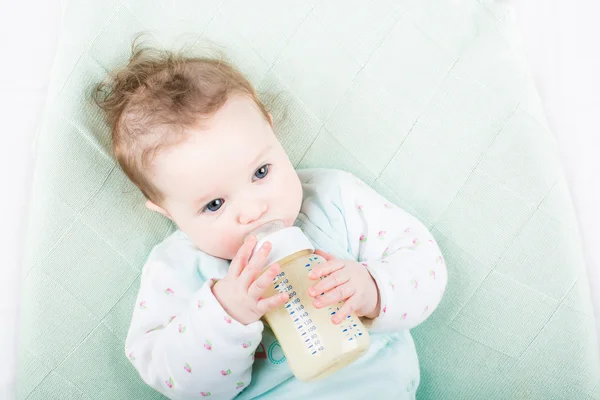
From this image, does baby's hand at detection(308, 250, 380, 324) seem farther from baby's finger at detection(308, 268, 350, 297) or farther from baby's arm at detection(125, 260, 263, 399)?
baby's arm at detection(125, 260, 263, 399)

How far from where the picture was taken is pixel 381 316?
96 centimetres

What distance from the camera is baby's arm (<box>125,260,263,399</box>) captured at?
2.99 ft

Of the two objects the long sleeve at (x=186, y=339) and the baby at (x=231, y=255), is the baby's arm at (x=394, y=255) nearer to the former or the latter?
the baby at (x=231, y=255)

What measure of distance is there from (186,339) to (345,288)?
0.26 m

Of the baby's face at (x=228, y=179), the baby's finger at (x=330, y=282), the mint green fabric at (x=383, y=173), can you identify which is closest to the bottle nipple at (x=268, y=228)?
the baby's face at (x=228, y=179)

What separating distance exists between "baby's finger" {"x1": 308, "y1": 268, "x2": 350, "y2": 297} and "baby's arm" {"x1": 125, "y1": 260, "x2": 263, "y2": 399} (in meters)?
0.11

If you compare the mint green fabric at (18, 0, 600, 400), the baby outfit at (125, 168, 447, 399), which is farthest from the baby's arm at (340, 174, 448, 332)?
the mint green fabric at (18, 0, 600, 400)

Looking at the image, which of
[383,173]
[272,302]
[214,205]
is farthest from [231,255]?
A: [383,173]

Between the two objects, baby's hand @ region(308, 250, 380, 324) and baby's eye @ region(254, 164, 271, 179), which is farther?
baby's eye @ region(254, 164, 271, 179)

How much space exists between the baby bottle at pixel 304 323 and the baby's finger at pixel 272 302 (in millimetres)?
21

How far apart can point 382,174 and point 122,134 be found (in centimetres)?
50

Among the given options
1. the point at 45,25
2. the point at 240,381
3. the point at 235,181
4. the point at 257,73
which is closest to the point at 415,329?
the point at 240,381

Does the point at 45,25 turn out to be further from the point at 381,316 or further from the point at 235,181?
the point at 381,316

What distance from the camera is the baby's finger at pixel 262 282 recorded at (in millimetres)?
842
